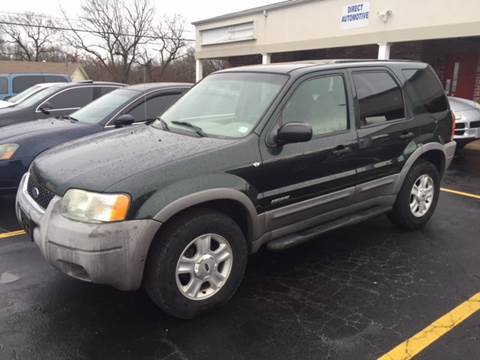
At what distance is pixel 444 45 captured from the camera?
591 inches

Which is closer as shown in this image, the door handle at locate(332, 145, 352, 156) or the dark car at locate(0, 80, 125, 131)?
the door handle at locate(332, 145, 352, 156)

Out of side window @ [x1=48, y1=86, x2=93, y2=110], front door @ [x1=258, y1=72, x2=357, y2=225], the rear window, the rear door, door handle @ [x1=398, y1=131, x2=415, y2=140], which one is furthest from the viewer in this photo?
side window @ [x1=48, y1=86, x2=93, y2=110]

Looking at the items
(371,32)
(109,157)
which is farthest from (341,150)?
(371,32)

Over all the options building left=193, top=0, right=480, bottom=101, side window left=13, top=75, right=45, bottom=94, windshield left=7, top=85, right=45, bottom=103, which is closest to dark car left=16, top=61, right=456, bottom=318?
windshield left=7, top=85, right=45, bottom=103

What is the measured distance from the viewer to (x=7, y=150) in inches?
206

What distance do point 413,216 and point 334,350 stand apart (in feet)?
8.25

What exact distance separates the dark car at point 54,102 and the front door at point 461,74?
1154 cm

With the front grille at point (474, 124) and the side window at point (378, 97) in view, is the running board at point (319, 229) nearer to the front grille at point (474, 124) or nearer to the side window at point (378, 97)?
the side window at point (378, 97)

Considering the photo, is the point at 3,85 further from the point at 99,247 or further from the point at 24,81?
the point at 99,247

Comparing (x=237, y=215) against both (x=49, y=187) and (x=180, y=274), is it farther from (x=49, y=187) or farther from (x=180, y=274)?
(x=49, y=187)

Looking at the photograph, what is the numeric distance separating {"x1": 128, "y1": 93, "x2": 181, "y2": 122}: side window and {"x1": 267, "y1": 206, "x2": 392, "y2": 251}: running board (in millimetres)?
3234

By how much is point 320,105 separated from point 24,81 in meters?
14.5

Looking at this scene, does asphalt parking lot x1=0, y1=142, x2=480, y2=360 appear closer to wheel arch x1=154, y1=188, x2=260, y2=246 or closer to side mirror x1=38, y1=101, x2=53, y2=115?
wheel arch x1=154, y1=188, x2=260, y2=246

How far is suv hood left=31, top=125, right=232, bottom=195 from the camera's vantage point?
2.96m
